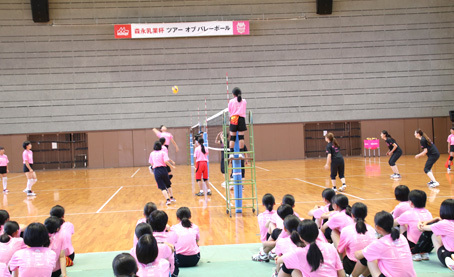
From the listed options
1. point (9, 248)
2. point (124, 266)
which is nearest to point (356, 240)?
point (124, 266)

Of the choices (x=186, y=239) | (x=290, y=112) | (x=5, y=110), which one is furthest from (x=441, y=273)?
(x=5, y=110)

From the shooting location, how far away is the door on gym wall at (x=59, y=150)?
25.1 metres

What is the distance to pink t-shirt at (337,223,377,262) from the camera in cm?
425

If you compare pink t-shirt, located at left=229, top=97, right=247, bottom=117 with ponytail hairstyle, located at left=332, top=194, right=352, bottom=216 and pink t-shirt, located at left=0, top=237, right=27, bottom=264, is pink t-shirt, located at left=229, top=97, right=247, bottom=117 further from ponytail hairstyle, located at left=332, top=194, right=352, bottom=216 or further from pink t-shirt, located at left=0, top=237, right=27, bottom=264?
pink t-shirt, located at left=0, top=237, right=27, bottom=264

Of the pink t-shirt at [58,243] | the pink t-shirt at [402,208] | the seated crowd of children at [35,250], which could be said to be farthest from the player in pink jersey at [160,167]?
the pink t-shirt at [402,208]

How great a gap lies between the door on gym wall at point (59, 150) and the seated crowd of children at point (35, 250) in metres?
21.8

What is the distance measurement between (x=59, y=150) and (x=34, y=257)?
23.3 m

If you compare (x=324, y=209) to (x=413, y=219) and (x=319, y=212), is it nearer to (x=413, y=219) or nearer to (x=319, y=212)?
(x=319, y=212)

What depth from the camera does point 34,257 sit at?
3.85m

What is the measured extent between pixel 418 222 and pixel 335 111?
21.8 meters

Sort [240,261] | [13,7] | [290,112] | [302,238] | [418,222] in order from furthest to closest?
[290,112]
[13,7]
[240,261]
[418,222]
[302,238]

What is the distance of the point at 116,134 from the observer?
25.2m

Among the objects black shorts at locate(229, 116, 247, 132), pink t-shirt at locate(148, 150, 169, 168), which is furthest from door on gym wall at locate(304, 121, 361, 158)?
black shorts at locate(229, 116, 247, 132)

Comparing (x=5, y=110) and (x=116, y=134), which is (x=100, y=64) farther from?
(x=5, y=110)
